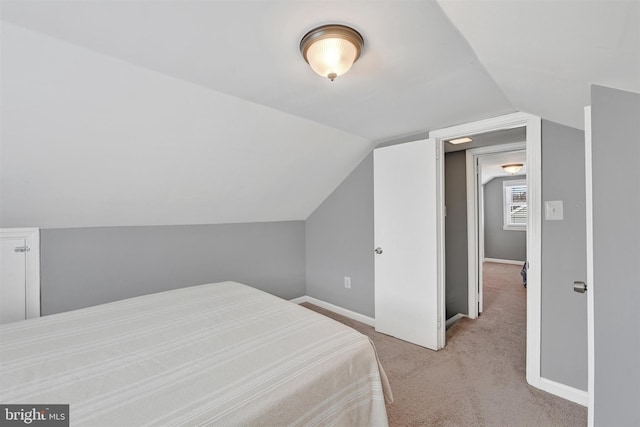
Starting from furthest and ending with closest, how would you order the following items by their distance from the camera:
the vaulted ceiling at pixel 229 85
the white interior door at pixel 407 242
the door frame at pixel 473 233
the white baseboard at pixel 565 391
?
the door frame at pixel 473 233
the white interior door at pixel 407 242
the white baseboard at pixel 565 391
the vaulted ceiling at pixel 229 85

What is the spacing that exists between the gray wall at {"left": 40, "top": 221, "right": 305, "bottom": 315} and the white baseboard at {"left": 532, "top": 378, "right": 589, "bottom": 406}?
2640 mm

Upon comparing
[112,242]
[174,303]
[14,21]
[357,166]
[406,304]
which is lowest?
[406,304]

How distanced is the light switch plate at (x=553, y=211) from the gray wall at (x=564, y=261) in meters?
0.02

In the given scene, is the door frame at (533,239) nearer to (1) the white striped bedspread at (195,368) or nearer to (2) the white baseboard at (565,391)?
(2) the white baseboard at (565,391)

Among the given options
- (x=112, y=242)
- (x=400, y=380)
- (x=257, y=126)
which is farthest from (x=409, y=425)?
(x=112, y=242)

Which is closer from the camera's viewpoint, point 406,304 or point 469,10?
point 469,10

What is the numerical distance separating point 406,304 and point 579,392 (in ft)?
4.17

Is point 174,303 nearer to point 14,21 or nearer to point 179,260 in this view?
point 179,260

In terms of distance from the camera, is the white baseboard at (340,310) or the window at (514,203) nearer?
the white baseboard at (340,310)

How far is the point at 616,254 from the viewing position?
A: 930 millimetres

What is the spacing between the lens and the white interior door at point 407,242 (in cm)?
247

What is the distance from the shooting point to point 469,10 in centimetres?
88

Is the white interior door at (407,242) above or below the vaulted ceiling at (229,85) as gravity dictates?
below

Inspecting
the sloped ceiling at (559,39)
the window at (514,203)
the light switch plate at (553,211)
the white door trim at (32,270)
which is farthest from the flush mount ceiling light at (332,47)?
the window at (514,203)
